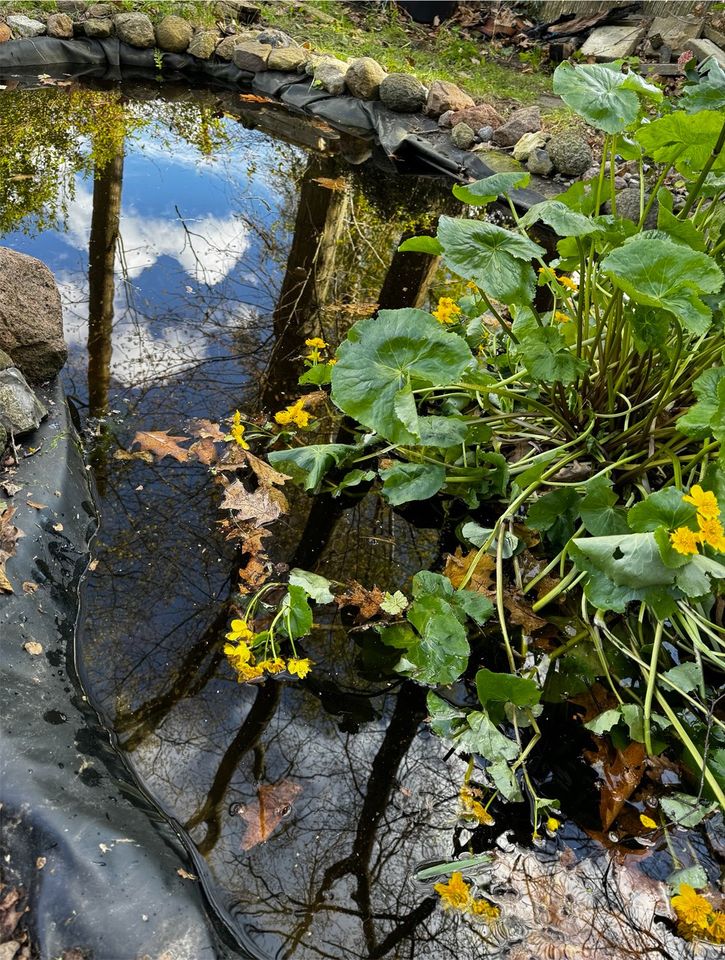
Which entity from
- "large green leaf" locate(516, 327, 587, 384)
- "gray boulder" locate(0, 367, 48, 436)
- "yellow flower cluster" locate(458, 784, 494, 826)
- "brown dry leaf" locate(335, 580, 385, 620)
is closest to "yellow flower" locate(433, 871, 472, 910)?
"yellow flower cluster" locate(458, 784, 494, 826)

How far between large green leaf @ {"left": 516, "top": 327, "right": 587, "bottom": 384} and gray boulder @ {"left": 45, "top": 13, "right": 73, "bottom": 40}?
6.54m

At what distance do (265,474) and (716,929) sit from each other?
5.54 ft

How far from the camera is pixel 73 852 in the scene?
137 cm

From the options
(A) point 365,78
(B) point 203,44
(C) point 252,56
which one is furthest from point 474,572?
(B) point 203,44

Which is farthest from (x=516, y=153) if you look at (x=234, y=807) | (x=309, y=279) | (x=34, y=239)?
(x=234, y=807)

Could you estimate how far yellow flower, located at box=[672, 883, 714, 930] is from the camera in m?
1.44

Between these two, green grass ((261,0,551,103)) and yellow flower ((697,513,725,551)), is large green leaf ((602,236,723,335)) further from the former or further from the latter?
green grass ((261,0,551,103))

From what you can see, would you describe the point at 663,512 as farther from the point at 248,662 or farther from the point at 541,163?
the point at 541,163

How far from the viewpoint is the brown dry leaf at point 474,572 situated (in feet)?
6.70

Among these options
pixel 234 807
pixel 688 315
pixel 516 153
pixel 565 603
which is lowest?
pixel 234 807

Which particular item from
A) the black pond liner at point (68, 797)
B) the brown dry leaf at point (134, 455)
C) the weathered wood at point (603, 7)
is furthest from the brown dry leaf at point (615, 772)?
the weathered wood at point (603, 7)

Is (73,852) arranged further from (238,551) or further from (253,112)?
(253,112)

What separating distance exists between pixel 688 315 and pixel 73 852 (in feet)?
5.42

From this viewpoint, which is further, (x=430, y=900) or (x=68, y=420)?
(x=68, y=420)
